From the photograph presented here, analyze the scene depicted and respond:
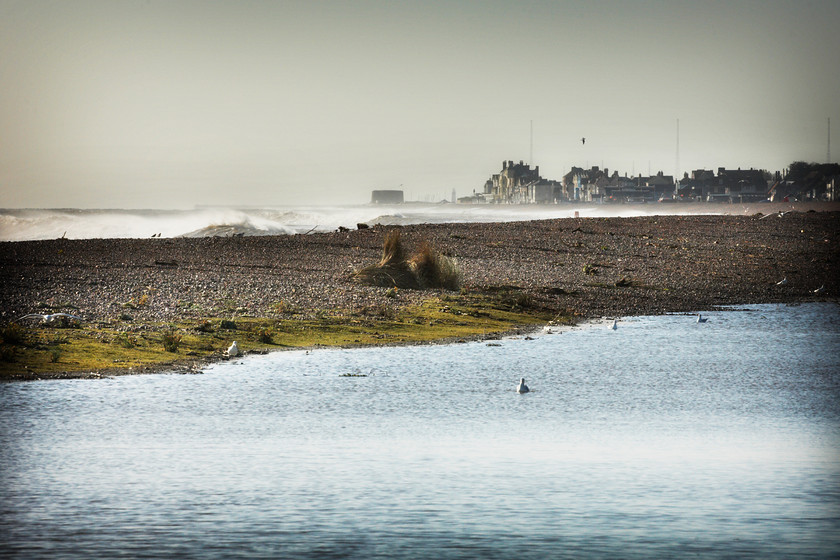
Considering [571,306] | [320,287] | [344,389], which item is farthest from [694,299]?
[344,389]

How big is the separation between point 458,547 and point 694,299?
23.4 m

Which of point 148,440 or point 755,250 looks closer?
point 148,440

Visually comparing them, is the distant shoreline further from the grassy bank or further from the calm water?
the calm water

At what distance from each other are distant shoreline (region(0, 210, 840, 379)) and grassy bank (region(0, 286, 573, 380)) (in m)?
0.07

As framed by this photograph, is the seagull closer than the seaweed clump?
Yes

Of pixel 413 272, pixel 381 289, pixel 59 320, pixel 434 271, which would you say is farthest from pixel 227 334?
pixel 434 271

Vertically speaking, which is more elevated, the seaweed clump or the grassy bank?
the seaweed clump

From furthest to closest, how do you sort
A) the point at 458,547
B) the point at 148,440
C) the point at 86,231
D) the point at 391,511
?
the point at 86,231 → the point at 148,440 → the point at 391,511 → the point at 458,547

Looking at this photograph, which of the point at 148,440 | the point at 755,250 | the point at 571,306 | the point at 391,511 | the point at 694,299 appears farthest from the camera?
the point at 755,250

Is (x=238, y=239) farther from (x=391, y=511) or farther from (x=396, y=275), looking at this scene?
(x=391, y=511)

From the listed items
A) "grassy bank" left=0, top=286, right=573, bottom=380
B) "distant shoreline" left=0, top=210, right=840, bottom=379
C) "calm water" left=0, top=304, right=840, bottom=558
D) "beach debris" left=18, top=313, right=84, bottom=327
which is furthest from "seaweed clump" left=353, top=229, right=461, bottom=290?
"calm water" left=0, top=304, right=840, bottom=558

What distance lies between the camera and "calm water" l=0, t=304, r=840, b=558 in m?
7.71

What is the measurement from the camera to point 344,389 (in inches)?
578

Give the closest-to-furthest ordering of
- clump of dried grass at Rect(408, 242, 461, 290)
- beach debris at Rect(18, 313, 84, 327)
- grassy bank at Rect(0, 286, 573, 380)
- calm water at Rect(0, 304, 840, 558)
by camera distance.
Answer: calm water at Rect(0, 304, 840, 558)
grassy bank at Rect(0, 286, 573, 380)
beach debris at Rect(18, 313, 84, 327)
clump of dried grass at Rect(408, 242, 461, 290)
